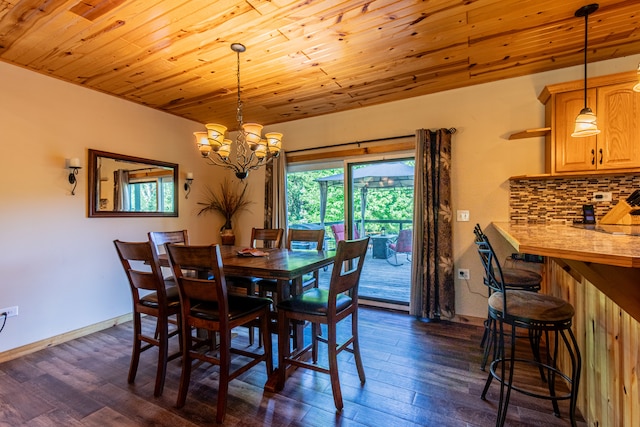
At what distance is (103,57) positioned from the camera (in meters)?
2.51

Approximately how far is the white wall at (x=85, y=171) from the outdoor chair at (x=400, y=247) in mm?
573

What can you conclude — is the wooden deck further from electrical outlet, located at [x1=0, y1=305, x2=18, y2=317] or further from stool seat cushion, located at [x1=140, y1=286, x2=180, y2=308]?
electrical outlet, located at [x1=0, y1=305, x2=18, y2=317]

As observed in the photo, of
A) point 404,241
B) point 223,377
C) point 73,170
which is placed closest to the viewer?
point 223,377

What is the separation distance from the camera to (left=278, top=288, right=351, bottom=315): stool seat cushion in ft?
6.20

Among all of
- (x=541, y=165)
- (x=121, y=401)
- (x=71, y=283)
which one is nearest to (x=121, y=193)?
(x=71, y=283)

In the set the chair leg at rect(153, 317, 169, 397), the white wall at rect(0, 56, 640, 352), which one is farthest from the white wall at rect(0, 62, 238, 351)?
the chair leg at rect(153, 317, 169, 397)

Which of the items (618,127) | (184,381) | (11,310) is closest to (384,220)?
(618,127)

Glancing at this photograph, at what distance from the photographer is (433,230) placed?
3227mm

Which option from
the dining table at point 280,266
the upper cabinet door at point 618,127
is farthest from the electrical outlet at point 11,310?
the upper cabinet door at point 618,127

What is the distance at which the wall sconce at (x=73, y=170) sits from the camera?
2846 mm

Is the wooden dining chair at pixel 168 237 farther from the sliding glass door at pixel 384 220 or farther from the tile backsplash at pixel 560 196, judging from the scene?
the tile backsplash at pixel 560 196

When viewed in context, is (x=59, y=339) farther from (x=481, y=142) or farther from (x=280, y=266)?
(x=481, y=142)

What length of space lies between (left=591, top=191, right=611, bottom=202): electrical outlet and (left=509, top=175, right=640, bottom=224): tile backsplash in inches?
0.8

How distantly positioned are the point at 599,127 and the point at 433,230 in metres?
1.62
